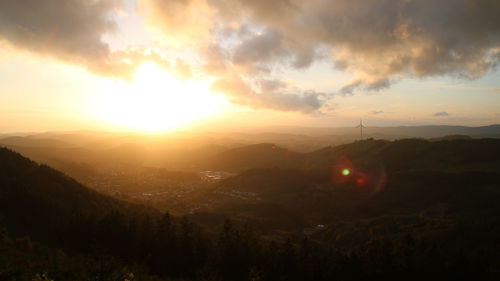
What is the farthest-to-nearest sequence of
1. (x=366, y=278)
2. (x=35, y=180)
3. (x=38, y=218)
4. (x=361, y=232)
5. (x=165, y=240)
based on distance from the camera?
(x=361, y=232), (x=35, y=180), (x=38, y=218), (x=165, y=240), (x=366, y=278)

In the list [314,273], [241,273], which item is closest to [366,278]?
[314,273]

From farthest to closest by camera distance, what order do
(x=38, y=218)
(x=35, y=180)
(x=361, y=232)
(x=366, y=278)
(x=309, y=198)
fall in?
(x=309, y=198), (x=361, y=232), (x=35, y=180), (x=38, y=218), (x=366, y=278)

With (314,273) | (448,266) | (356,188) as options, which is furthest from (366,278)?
(356,188)

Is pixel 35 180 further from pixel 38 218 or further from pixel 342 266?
pixel 342 266

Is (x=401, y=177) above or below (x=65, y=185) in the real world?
A: below

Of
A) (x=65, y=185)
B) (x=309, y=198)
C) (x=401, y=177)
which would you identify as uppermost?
(x=65, y=185)

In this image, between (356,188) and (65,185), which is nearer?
(65,185)

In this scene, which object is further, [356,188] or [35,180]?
[356,188]

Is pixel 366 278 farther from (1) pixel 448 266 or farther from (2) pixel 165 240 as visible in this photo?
(2) pixel 165 240

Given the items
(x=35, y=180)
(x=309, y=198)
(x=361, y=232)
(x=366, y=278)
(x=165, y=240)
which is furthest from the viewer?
(x=309, y=198)
